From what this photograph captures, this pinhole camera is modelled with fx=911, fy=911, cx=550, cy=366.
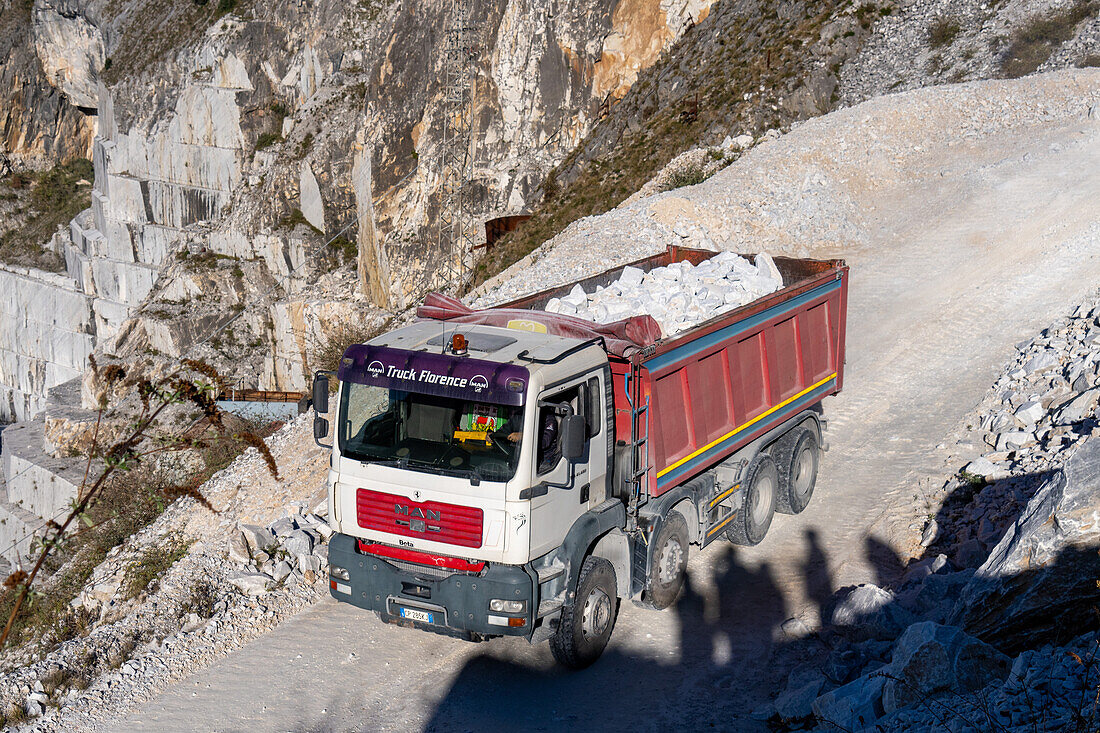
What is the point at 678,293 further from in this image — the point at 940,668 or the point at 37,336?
the point at 37,336

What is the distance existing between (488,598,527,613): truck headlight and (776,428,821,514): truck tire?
15.4 feet

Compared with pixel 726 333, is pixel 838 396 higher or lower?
lower

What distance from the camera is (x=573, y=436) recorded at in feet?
23.0

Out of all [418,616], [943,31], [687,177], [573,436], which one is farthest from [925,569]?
[943,31]

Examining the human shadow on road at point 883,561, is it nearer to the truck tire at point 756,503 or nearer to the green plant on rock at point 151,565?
the truck tire at point 756,503

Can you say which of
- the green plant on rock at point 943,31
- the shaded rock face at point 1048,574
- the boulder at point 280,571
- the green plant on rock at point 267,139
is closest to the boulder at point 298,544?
the boulder at point 280,571

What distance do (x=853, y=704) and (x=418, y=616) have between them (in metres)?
3.43

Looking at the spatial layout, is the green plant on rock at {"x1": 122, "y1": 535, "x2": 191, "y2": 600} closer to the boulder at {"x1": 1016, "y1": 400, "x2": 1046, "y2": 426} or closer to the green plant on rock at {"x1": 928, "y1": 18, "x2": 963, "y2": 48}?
the boulder at {"x1": 1016, "y1": 400, "x2": 1046, "y2": 426}

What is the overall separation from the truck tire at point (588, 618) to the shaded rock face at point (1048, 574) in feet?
9.52

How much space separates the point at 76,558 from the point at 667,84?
103 feet

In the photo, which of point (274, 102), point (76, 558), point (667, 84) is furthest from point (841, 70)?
point (274, 102)

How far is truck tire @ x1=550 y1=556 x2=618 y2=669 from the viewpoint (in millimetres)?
7754

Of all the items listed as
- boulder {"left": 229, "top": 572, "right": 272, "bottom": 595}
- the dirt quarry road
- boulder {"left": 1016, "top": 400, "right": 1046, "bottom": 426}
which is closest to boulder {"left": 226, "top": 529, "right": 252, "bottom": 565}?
boulder {"left": 229, "top": 572, "right": 272, "bottom": 595}

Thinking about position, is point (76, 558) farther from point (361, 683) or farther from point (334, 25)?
point (334, 25)
